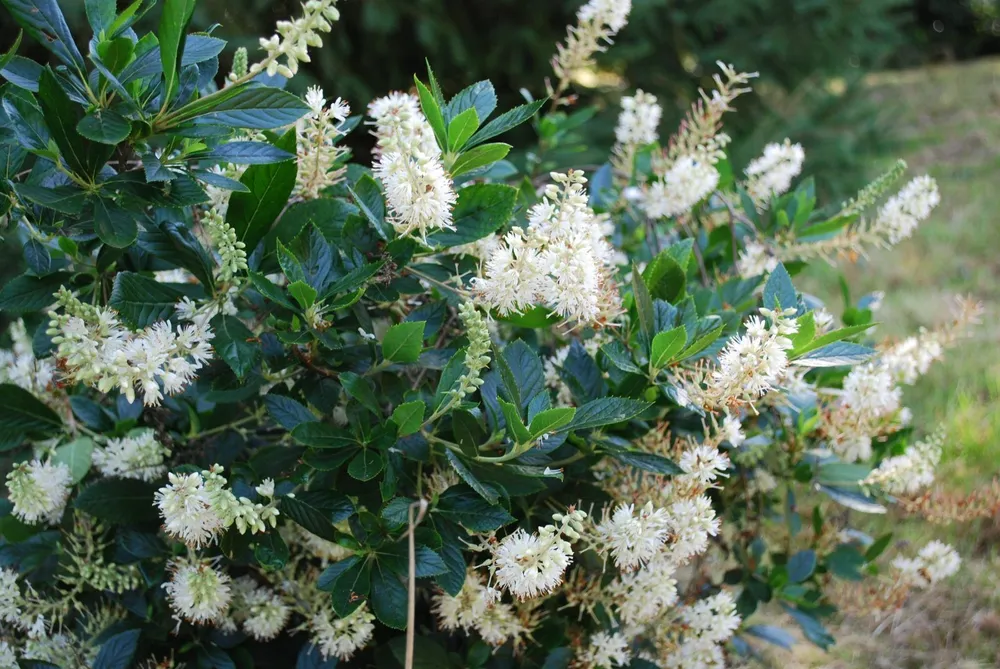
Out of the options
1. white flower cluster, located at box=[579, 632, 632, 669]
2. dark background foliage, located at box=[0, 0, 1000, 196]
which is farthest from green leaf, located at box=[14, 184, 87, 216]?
dark background foliage, located at box=[0, 0, 1000, 196]

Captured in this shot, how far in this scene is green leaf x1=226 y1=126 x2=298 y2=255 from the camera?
0.98 meters

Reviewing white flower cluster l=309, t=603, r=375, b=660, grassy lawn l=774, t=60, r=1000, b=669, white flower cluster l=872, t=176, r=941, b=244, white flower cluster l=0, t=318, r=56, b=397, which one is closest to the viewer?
white flower cluster l=309, t=603, r=375, b=660

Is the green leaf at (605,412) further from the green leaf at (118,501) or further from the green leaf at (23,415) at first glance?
the green leaf at (23,415)

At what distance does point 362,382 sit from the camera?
3.11 ft

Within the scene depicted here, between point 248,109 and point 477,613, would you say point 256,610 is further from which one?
point 248,109

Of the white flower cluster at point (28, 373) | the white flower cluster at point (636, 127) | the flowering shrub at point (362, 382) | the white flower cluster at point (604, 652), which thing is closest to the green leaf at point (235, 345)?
the flowering shrub at point (362, 382)

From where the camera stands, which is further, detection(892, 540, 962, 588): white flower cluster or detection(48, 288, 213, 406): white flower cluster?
detection(892, 540, 962, 588): white flower cluster

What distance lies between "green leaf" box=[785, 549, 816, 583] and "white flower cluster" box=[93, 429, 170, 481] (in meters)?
0.92

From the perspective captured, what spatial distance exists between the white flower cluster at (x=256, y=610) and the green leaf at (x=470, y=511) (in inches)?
10.7

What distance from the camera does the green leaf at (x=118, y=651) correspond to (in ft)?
3.53

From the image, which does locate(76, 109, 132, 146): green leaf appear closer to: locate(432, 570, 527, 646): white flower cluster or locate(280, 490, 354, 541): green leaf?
locate(280, 490, 354, 541): green leaf

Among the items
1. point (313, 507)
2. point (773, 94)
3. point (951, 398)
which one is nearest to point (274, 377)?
point (313, 507)

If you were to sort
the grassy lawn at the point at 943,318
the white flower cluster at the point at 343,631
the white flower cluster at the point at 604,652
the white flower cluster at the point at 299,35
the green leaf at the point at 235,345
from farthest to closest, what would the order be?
the grassy lawn at the point at 943,318, the white flower cluster at the point at 604,652, the white flower cluster at the point at 343,631, the green leaf at the point at 235,345, the white flower cluster at the point at 299,35

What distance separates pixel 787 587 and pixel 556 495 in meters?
0.47
